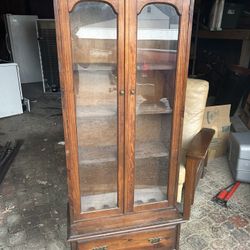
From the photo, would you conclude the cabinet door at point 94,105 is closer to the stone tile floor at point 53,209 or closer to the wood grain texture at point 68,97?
the wood grain texture at point 68,97

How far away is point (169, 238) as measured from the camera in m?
1.49

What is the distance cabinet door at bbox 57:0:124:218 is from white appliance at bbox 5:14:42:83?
523 cm

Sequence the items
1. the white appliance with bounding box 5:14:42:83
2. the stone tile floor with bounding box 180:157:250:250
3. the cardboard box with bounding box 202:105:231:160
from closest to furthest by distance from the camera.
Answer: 1. the stone tile floor with bounding box 180:157:250:250
2. the cardboard box with bounding box 202:105:231:160
3. the white appliance with bounding box 5:14:42:83

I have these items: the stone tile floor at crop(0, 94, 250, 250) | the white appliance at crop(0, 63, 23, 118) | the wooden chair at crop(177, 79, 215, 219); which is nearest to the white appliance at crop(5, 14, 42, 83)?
the white appliance at crop(0, 63, 23, 118)

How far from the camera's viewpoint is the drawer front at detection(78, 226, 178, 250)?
54.7 inches

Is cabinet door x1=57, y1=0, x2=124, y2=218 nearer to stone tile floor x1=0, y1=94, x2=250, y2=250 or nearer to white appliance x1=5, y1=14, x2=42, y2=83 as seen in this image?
stone tile floor x1=0, y1=94, x2=250, y2=250

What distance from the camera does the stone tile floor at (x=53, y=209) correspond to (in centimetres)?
169

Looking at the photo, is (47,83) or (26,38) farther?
(26,38)

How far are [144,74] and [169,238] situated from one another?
0.96 metres

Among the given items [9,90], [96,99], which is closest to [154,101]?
[96,99]

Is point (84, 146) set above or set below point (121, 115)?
below

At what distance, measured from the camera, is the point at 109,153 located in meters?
1.32

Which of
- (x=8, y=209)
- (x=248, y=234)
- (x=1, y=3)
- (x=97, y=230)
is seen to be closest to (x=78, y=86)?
(x=97, y=230)

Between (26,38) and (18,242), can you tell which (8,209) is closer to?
(18,242)
